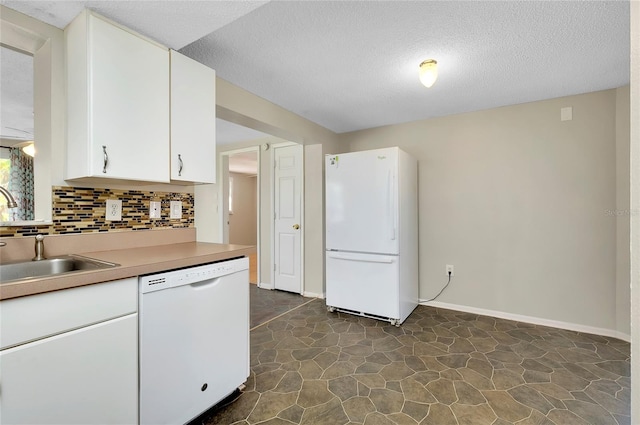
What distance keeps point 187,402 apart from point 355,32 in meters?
2.27

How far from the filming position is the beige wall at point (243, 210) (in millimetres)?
7841

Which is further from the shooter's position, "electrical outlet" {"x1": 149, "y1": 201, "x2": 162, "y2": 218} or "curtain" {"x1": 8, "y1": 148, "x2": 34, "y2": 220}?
"electrical outlet" {"x1": 149, "y1": 201, "x2": 162, "y2": 218}

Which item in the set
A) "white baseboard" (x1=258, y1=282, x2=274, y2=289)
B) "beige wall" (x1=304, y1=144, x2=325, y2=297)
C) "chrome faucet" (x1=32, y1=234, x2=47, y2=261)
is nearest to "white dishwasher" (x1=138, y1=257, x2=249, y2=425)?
"chrome faucet" (x1=32, y1=234, x2=47, y2=261)

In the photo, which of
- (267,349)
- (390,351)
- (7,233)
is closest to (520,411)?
(390,351)

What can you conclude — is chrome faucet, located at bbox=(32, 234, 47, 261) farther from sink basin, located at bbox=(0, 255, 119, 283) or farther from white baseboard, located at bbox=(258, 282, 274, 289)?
white baseboard, located at bbox=(258, 282, 274, 289)

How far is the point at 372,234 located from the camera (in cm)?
292

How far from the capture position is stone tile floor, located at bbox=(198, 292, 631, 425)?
5.42ft

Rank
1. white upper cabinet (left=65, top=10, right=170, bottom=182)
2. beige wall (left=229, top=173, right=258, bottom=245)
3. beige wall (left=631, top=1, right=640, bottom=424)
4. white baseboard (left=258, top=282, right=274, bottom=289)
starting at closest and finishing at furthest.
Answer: beige wall (left=631, top=1, right=640, bottom=424), white upper cabinet (left=65, top=10, right=170, bottom=182), white baseboard (left=258, top=282, right=274, bottom=289), beige wall (left=229, top=173, right=258, bottom=245)

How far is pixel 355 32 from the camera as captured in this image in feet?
5.92

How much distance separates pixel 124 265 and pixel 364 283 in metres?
2.21

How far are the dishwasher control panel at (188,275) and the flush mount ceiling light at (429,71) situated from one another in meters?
1.78

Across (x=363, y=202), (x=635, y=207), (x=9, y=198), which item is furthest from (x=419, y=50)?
(x=9, y=198)

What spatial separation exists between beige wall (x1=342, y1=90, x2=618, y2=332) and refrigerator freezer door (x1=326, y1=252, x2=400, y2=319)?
32.3 inches

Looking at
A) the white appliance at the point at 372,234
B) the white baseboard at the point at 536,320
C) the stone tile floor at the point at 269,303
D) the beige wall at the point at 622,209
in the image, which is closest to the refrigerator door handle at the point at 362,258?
the white appliance at the point at 372,234
